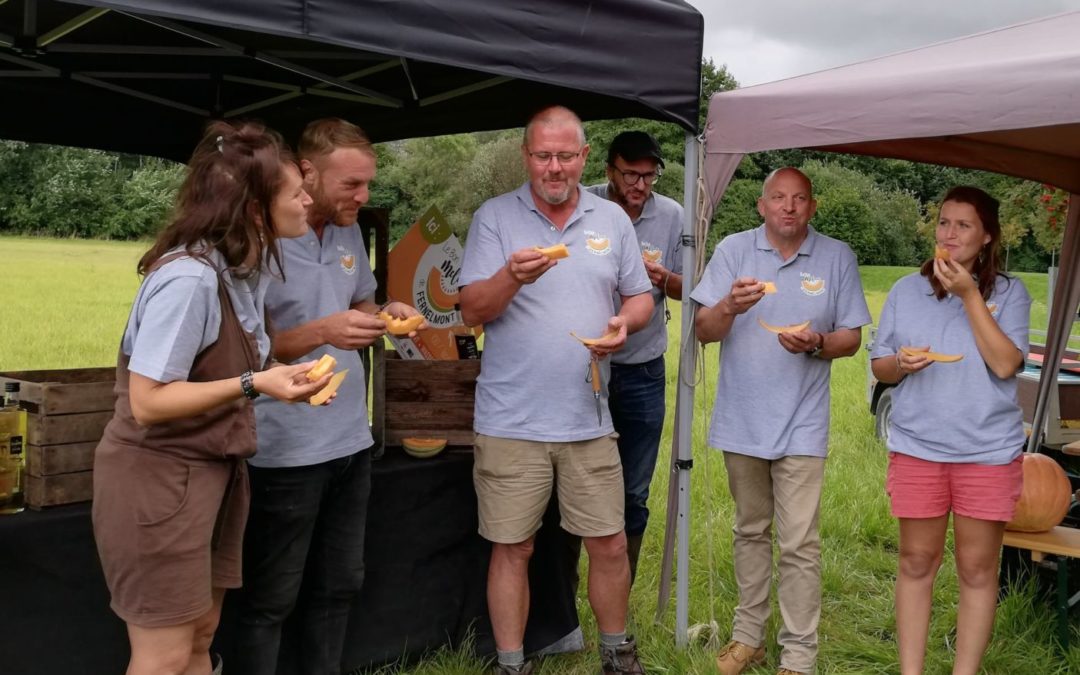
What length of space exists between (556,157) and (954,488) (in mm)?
1620

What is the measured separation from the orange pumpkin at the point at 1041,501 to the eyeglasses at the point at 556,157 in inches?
84.1

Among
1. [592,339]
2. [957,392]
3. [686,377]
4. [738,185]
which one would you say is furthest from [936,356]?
[738,185]

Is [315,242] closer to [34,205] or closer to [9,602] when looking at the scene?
[9,602]

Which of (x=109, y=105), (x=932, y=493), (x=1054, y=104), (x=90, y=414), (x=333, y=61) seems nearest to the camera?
(x=1054, y=104)

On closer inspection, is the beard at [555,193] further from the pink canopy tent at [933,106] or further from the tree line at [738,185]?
the tree line at [738,185]

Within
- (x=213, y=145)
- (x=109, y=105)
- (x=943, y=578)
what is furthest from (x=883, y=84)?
(x=109, y=105)

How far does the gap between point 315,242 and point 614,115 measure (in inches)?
58.6

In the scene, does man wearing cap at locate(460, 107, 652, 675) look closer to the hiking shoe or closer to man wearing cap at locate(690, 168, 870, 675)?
the hiking shoe

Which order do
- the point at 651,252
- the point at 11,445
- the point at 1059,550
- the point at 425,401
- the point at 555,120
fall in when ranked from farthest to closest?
1. the point at 651,252
2. the point at 1059,550
3. the point at 425,401
4. the point at 555,120
5. the point at 11,445

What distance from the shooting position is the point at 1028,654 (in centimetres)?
364

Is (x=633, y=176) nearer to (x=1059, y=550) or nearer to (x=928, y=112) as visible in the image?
(x=928, y=112)

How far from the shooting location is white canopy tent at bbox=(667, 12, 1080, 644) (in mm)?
2453

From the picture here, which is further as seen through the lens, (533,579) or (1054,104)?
(533,579)

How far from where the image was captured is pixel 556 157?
9.89 ft
